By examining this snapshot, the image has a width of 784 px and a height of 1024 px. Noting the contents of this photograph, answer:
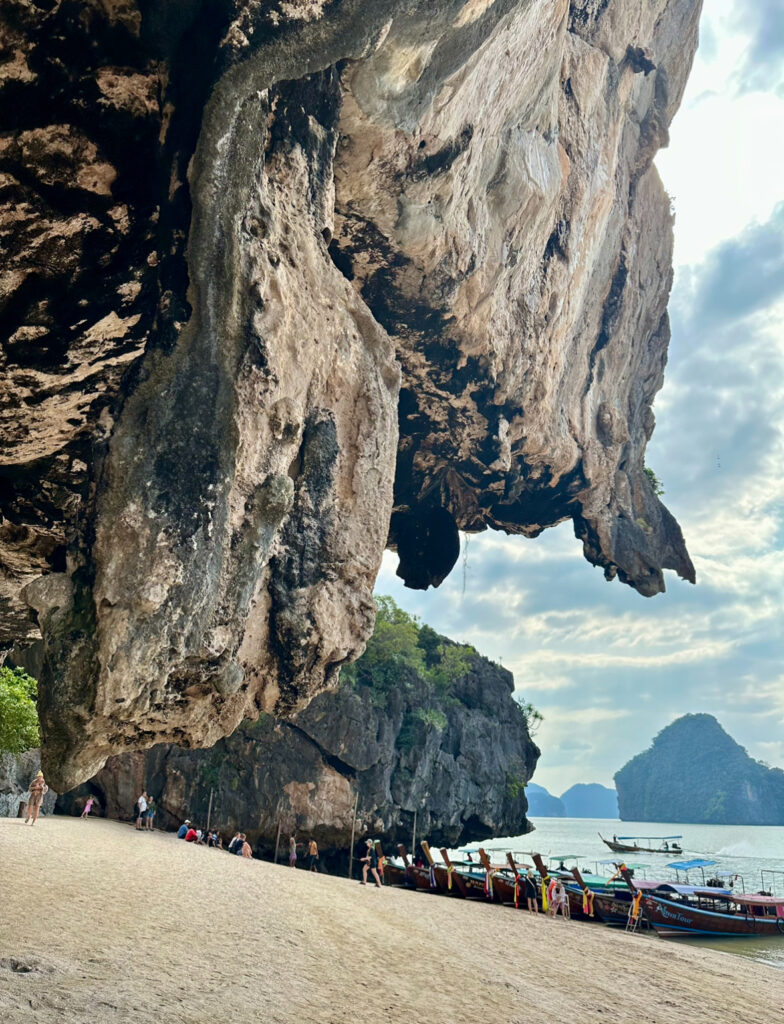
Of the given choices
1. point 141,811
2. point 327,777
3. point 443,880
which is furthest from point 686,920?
point 141,811

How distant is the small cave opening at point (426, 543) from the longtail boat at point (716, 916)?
12.4 m

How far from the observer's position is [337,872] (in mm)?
31703

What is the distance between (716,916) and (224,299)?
2378cm

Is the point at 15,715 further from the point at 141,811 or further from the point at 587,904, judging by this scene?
the point at 587,904

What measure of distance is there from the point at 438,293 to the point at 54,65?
21.7 ft

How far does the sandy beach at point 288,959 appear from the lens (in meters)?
6.22

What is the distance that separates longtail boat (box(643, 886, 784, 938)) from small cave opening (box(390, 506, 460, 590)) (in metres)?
12.4

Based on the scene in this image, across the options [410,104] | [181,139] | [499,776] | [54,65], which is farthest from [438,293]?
[499,776]

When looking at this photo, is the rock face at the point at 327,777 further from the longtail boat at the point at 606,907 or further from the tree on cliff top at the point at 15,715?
the longtail boat at the point at 606,907

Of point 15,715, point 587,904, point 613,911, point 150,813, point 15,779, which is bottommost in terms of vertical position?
point 613,911

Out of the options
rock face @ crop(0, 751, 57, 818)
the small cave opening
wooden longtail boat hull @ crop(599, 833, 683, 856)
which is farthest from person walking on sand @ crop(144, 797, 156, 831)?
wooden longtail boat hull @ crop(599, 833, 683, 856)

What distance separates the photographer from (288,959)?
845 centimetres

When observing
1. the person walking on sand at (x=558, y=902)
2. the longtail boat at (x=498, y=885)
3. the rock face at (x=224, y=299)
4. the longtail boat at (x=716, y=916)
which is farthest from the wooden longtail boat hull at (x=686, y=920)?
the rock face at (x=224, y=299)

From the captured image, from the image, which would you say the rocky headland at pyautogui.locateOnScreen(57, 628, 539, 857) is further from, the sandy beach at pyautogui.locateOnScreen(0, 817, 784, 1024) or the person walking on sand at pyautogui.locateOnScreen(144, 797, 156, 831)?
the sandy beach at pyautogui.locateOnScreen(0, 817, 784, 1024)
